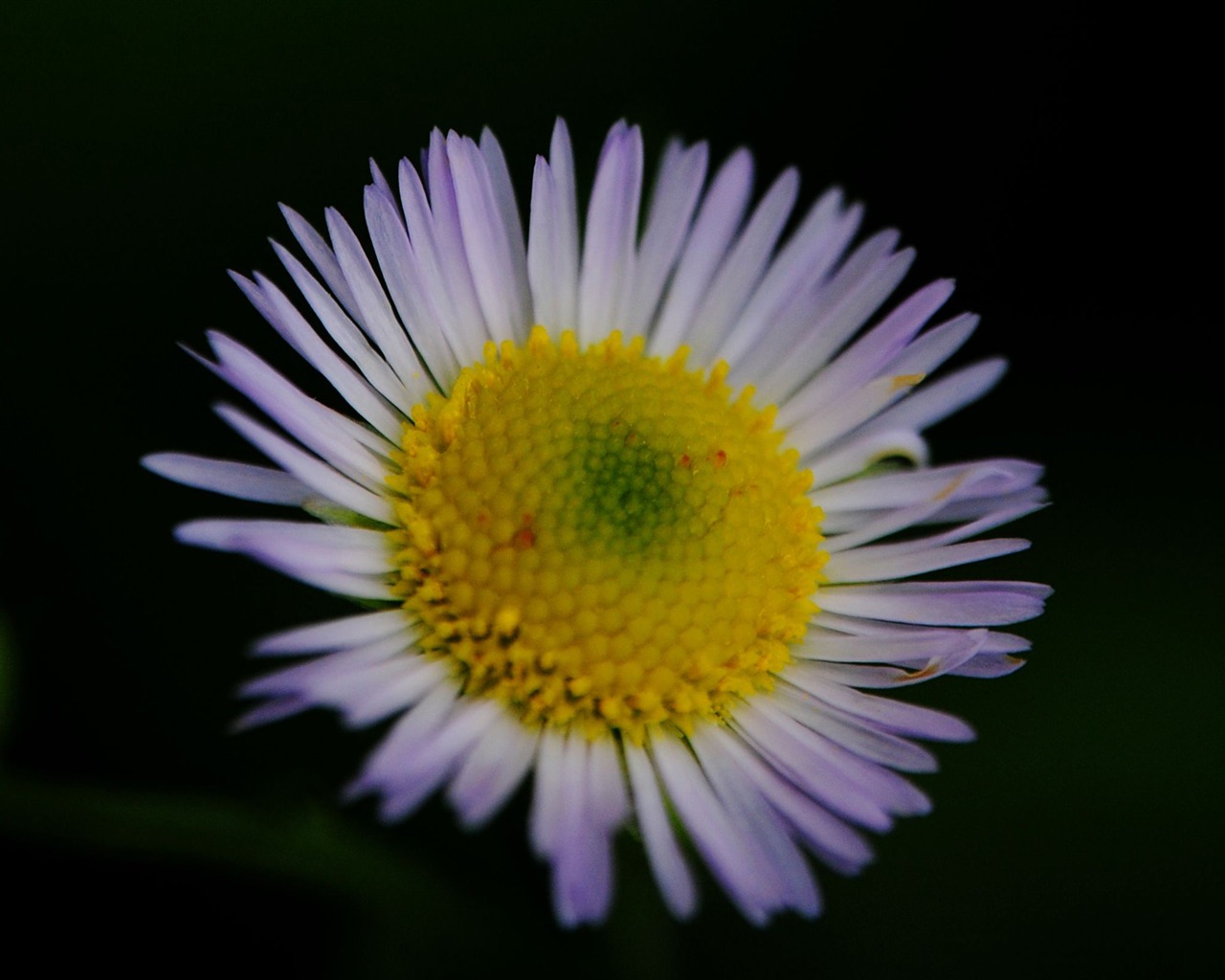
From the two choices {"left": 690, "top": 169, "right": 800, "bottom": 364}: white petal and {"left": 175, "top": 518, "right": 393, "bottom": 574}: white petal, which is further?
{"left": 690, "top": 169, "right": 800, "bottom": 364}: white petal

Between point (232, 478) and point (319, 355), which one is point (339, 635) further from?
point (319, 355)

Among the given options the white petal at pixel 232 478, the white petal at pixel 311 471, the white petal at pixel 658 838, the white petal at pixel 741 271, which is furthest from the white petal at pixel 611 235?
the white petal at pixel 658 838

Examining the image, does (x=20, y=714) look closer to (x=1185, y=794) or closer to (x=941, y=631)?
(x=941, y=631)

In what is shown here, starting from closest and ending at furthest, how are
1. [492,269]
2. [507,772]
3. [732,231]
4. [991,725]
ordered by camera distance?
1. [507,772]
2. [492,269]
3. [732,231]
4. [991,725]

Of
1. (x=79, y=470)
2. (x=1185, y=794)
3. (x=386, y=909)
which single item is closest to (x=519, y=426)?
(x=386, y=909)

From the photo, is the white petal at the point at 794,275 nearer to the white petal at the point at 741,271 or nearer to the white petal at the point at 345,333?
the white petal at the point at 741,271

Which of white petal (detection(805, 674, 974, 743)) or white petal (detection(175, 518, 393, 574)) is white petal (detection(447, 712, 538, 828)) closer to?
white petal (detection(175, 518, 393, 574))

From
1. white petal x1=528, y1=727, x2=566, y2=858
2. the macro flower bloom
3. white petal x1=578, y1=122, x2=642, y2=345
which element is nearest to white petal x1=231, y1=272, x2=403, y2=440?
the macro flower bloom

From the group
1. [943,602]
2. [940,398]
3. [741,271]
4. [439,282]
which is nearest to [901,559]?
[943,602]
